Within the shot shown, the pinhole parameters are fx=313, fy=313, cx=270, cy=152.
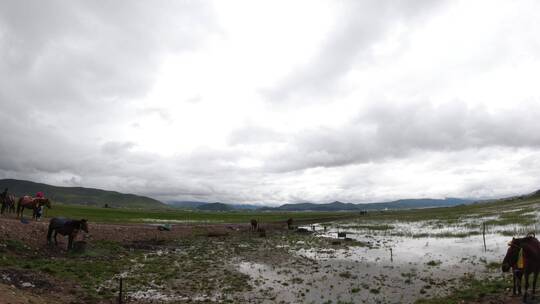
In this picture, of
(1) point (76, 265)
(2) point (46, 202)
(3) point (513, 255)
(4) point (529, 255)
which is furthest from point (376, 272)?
(2) point (46, 202)

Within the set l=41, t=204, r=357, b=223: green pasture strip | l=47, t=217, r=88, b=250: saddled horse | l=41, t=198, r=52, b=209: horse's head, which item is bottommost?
l=41, t=204, r=357, b=223: green pasture strip

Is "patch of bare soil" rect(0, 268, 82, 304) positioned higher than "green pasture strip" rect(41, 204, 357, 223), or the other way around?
"patch of bare soil" rect(0, 268, 82, 304)

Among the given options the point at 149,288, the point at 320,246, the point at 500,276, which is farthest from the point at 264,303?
the point at 320,246

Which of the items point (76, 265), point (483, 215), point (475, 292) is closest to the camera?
point (475, 292)

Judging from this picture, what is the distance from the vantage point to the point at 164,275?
921 inches

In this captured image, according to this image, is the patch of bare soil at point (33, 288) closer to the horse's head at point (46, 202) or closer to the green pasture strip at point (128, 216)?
the horse's head at point (46, 202)

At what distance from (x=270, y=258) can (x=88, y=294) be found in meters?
17.8

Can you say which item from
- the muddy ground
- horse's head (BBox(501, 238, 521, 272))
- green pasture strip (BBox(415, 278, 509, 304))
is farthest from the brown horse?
green pasture strip (BBox(415, 278, 509, 304))

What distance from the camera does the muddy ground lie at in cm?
1792

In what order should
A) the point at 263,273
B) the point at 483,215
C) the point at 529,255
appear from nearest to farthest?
the point at 529,255 → the point at 263,273 → the point at 483,215

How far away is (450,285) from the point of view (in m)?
20.5

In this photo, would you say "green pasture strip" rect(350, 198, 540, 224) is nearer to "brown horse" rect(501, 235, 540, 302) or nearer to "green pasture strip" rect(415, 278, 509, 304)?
"green pasture strip" rect(415, 278, 509, 304)

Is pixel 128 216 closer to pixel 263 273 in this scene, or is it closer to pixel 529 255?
pixel 263 273

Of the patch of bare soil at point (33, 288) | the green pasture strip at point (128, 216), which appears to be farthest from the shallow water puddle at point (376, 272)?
the green pasture strip at point (128, 216)
